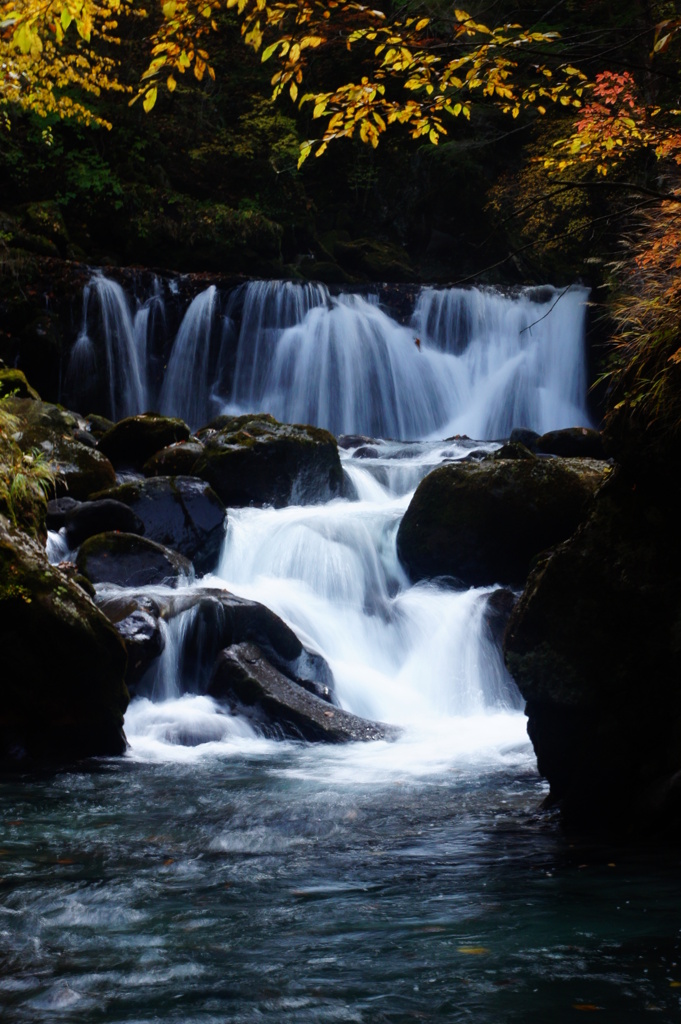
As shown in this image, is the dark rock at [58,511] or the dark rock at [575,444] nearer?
the dark rock at [58,511]

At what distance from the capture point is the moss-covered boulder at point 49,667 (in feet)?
20.7

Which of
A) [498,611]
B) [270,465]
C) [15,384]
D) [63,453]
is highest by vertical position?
[15,384]

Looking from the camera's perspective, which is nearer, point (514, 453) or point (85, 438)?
point (514, 453)

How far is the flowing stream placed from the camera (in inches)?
108

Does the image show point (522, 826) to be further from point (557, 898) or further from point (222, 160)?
point (222, 160)

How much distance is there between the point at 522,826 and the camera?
15.5 ft

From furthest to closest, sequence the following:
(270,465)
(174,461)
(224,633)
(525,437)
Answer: (525,437) < (270,465) < (174,461) < (224,633)

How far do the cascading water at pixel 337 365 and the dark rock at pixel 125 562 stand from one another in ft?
30.9

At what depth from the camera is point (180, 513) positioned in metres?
11.2

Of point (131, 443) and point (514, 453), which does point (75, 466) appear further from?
point (514, 453)

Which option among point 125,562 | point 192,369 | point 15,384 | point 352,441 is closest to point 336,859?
point 125,562

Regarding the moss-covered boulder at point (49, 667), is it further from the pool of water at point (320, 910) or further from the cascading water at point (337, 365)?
the cascading water at point (337, 365)

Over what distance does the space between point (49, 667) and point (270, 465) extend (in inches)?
277

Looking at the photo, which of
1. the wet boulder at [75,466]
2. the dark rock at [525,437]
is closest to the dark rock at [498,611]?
the wet boulder at [75,466]
